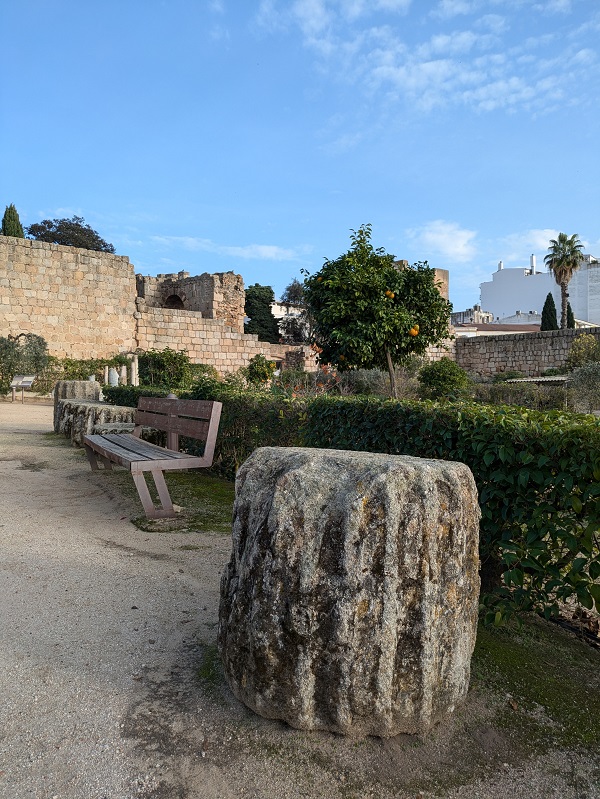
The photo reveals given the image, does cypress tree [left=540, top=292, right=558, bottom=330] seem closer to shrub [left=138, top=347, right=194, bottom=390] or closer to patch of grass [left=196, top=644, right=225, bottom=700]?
shrub [left=138, top=347, right=194, bottom=390]

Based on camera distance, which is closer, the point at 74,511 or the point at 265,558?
the point at 265,558

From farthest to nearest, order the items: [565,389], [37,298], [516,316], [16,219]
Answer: [516,316] → [16,219] → [37,298] → [565,389]

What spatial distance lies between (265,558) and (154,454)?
2.84 m

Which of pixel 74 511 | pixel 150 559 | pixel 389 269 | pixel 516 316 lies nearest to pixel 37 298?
pixel 389 269

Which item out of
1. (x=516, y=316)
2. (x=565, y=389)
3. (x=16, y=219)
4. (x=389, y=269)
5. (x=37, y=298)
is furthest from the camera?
(x=516, y=316)

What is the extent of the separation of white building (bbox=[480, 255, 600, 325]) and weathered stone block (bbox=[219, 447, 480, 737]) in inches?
1921

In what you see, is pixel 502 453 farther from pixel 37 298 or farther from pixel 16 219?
pixel 16 219

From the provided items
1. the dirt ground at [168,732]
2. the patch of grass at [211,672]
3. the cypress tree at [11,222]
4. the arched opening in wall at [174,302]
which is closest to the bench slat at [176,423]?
the dirt ground at [168,732]

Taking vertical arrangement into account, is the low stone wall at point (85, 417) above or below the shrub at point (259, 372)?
below

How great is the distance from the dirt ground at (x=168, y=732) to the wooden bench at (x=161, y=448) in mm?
1163

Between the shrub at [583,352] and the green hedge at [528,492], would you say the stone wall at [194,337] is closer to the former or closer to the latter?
the shrub at [583,352]

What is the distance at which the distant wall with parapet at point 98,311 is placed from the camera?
20.7 metres

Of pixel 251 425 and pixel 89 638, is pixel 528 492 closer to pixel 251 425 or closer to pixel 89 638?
pixel 89 638

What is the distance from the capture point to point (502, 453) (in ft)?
8.64
